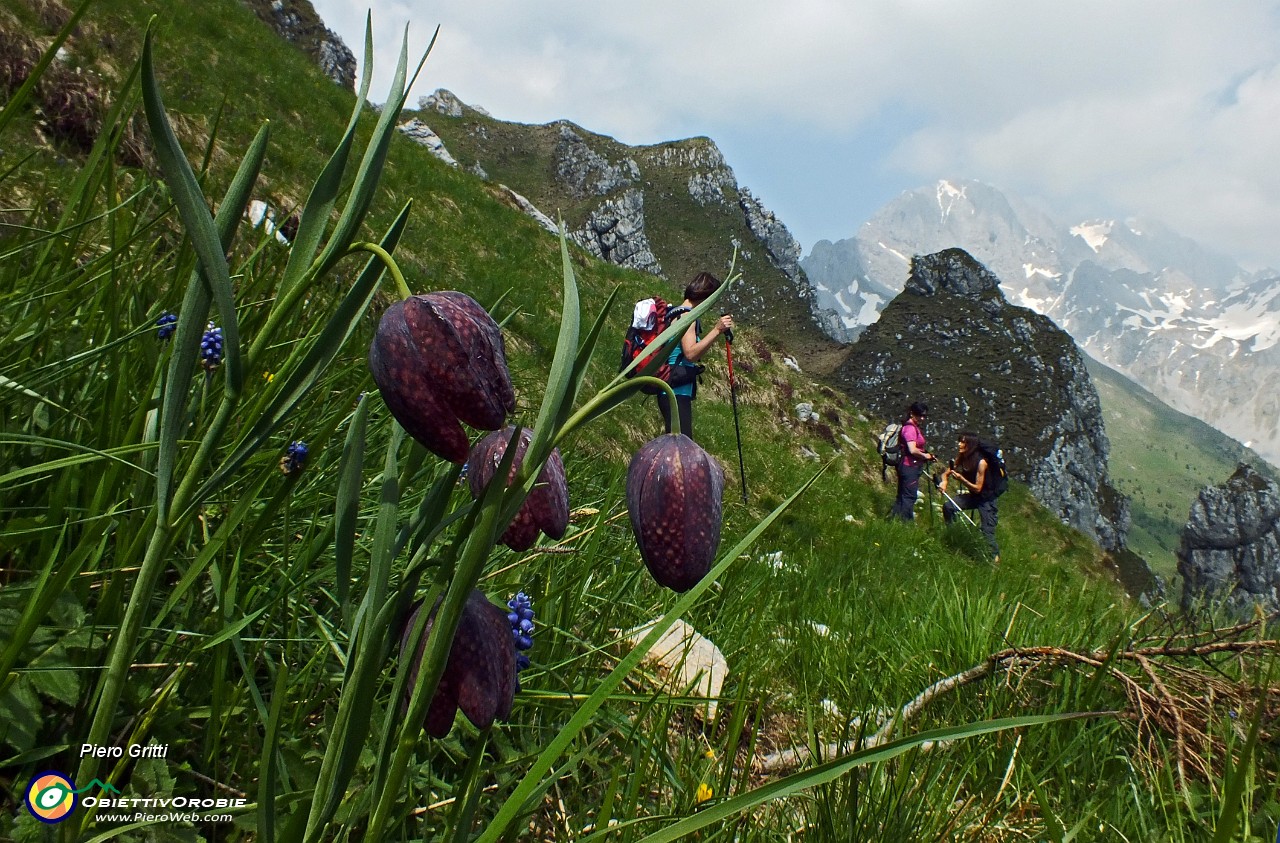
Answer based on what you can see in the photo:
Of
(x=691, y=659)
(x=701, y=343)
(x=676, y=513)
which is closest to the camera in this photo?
(x=676, y=513)

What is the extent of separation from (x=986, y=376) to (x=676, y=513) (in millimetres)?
61316

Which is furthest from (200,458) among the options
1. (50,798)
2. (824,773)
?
(824,773)

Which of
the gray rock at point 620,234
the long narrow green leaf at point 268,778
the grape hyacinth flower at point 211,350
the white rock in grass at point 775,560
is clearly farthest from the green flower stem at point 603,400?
the gray rock at point 620,234

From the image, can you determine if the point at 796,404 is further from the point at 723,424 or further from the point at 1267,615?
the point at 1267,615

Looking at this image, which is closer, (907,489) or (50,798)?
(50,798)

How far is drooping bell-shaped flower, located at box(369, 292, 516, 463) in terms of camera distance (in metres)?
0.76

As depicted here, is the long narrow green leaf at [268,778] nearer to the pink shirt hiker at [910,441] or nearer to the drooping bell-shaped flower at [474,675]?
the drooping bell-shaped flower at [474,675]

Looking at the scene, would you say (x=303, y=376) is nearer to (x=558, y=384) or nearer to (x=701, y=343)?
(x=558, y=384)

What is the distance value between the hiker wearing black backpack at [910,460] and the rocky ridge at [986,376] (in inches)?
1797

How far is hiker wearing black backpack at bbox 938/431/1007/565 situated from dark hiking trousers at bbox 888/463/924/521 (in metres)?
0.32

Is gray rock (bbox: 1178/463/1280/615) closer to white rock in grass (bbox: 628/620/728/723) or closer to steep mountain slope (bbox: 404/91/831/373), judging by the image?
steep mountain slope (bbox: 404/91/831/373)

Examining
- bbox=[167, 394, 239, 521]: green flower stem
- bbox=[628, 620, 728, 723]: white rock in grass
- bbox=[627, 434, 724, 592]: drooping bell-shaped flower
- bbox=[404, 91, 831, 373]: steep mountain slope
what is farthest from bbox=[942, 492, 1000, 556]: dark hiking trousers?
bbox=[404, 91, 831, 373]: steep mountain slope

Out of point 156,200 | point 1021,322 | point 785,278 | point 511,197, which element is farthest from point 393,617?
point 785,278

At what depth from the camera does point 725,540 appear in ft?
15.3
